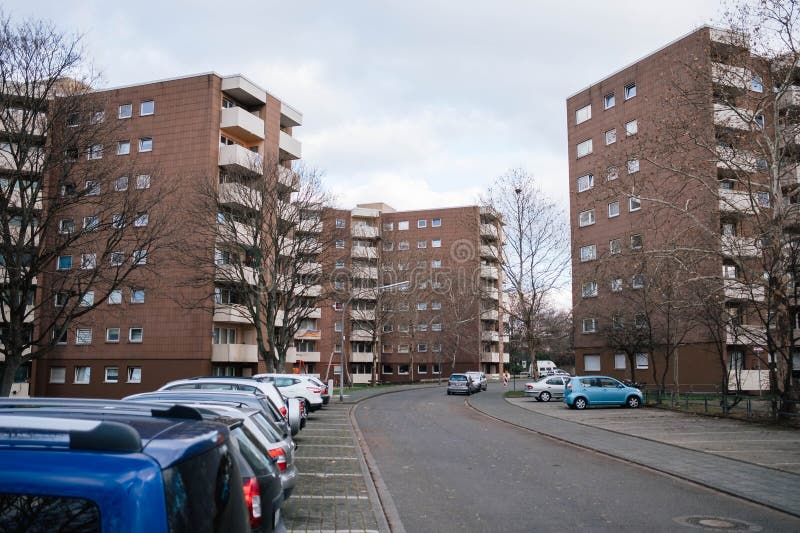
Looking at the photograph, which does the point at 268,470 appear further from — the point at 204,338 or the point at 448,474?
the point at 204,338

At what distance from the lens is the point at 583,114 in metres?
48.0

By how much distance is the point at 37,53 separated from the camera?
1989 cm

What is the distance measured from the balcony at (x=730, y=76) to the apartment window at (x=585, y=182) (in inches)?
947

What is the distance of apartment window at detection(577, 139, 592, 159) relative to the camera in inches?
1857

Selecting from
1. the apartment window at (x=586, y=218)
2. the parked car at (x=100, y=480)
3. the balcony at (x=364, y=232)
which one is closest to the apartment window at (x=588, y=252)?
the apartment window at (x=586, y=218)

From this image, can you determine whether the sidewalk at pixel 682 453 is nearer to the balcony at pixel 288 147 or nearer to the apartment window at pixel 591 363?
the apartment window at pixel 591 363

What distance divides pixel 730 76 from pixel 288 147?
30630mm

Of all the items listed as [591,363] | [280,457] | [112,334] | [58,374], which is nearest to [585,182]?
[591,363]

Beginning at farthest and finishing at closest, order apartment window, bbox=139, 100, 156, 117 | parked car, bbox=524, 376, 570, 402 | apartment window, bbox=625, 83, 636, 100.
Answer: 1. apartment window, bbox=625, 83, 636, 100
2. apartment window, bbox=139, 100, 156, 117
3. parked car, bbox=524, 376, 570, 402

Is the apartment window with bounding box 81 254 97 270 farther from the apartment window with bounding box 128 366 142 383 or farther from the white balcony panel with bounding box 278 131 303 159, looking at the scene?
the white balcony panel with bounding box 278 131 303 159

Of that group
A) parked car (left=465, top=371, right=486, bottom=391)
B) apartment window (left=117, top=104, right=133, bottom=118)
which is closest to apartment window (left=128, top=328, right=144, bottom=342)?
apartment window (left=117, top=104, right=133, bottom=118)

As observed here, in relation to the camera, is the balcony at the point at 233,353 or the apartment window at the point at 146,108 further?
the apartment window at the point at 146,108

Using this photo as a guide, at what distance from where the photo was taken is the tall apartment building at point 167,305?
38.5m

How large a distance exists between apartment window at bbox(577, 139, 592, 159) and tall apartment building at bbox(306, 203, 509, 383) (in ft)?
36.8
